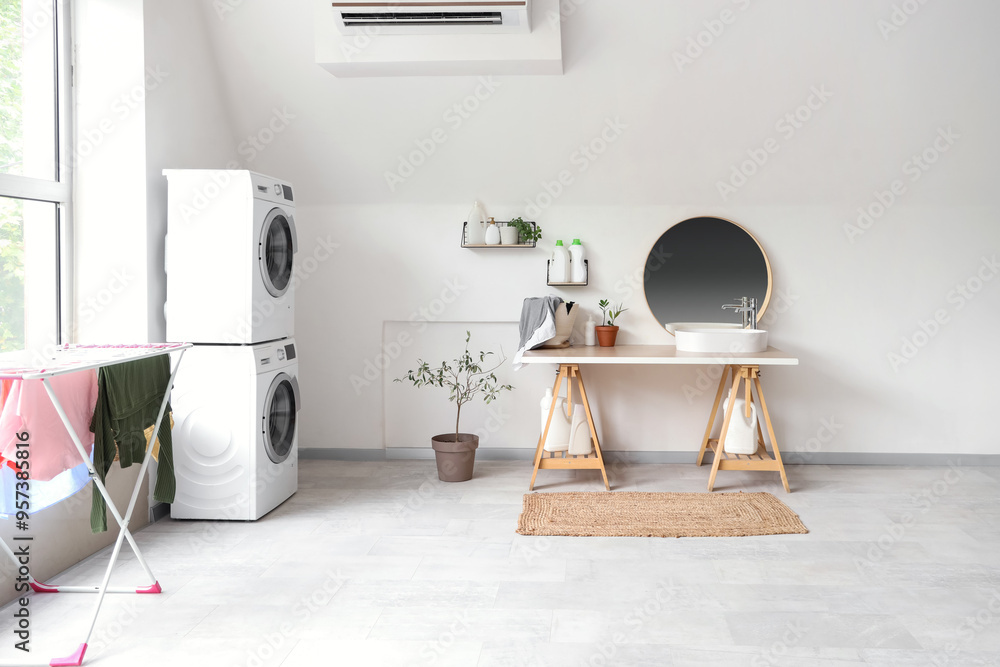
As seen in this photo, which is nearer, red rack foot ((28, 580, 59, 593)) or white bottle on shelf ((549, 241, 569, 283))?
red rack foot ((28, 580, 59, 593))

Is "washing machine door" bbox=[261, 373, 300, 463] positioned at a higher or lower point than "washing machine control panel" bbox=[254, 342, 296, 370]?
lower

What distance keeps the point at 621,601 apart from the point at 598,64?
2.68 m

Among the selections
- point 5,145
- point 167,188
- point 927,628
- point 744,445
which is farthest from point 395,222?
point 927,628

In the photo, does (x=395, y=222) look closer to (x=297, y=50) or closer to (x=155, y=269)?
(x=297, y=50)

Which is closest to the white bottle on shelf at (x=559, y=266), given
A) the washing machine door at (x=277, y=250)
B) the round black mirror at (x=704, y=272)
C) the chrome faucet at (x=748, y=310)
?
the round black mirror at (x=704, y=272)

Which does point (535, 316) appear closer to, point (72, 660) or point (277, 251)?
point (277, 251)

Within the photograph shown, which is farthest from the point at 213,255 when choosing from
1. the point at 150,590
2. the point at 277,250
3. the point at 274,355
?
the point at 150,590

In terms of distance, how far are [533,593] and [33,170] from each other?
2640mm

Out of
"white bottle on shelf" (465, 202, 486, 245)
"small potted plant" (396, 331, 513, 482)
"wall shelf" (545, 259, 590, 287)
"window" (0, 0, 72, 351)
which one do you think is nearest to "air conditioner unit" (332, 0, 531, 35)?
"white bottle on shelf" (465, 202, 486, 245)

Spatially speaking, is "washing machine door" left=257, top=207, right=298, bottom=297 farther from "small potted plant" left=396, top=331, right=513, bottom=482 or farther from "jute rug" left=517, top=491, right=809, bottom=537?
"jute rug" left=517, top=491, right=809, bottom=537

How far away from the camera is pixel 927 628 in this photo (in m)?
2.33

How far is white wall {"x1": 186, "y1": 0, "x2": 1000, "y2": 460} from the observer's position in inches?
151

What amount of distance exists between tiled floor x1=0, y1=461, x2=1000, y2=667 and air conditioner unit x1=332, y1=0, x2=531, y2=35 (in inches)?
93.2

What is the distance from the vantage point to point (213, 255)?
132 inches
